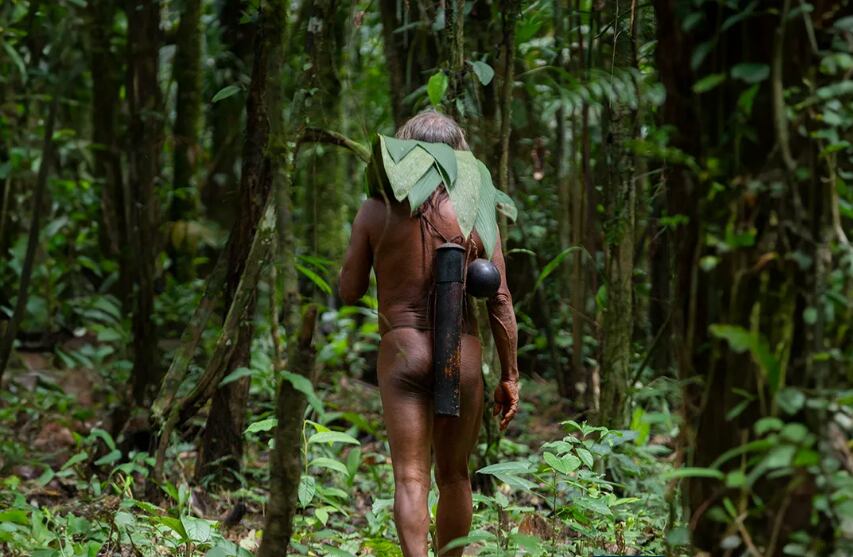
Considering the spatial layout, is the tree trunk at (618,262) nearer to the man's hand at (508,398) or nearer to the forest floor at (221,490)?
the forest floor at (221,490)

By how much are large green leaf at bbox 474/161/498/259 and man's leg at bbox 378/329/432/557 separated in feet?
1.42

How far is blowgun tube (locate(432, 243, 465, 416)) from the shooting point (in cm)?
377

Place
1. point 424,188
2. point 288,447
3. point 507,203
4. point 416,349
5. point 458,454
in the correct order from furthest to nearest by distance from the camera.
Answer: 1. point 507,203
2. point 458,454
3. point 416,349
4. point 424,188
5. point 288,447

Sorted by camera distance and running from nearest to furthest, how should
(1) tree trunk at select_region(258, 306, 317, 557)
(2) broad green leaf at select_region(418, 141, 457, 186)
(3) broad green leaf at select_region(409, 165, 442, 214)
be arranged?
(1) tree trunk at select_region(258, 306, 317, 557) < (3) broad green leaf at select_region(409, 165, 442, 214) < (2) broad green leaf at select_region(418, 141, 457, 186)

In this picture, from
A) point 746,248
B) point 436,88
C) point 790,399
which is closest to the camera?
point 790,399

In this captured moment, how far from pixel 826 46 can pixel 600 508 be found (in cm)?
206

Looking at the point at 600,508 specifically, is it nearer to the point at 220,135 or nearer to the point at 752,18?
the point at 752,18

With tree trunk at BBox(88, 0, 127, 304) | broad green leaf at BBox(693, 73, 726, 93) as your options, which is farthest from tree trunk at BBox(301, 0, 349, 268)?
broad green leaf at BBox(693, 73, 726, 93)

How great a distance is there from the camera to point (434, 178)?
3.74 meters

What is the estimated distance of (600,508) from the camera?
386 centimetres

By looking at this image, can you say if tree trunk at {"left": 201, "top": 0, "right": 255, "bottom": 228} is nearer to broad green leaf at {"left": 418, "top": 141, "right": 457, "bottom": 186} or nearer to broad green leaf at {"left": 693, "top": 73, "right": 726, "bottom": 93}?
broad green leaf at {"left": 418, "top": 141, "right": 457, "bottom": 186}

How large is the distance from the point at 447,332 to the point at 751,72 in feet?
5.68

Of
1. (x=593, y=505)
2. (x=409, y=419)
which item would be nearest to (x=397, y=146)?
(x=409, y=419)

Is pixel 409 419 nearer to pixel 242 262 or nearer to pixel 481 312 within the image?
pixel 481 312
